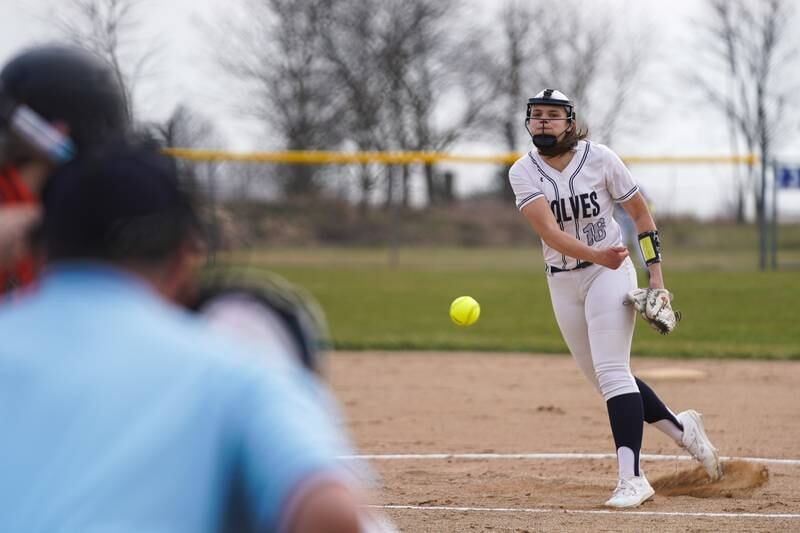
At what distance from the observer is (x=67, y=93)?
2.64 meters

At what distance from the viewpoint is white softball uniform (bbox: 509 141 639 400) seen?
6000 millimetres

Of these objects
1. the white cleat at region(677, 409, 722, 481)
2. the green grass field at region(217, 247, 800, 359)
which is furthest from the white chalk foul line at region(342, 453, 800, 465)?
the green grass field at region(217, 247, 800, 359)

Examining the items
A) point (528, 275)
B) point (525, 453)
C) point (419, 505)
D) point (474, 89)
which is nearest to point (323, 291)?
point (528, 275)

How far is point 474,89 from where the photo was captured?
42.7 metres

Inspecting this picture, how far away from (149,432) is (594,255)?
4.56m

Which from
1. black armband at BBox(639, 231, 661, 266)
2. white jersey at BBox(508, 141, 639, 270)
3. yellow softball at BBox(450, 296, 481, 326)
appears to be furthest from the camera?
yellow softball at BBox(450, 296, 481, 326)

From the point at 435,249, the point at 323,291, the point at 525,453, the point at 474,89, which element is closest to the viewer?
the point at 525,453

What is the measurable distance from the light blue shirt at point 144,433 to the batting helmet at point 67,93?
3.93ft

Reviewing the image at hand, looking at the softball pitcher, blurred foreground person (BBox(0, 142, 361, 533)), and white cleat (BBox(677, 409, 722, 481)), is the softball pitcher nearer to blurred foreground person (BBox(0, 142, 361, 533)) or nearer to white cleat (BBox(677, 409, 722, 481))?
white cleat (BBox(677, 409, 722, 481))

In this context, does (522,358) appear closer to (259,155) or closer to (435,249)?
(259,155)

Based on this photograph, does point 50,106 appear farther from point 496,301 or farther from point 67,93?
point 496,301

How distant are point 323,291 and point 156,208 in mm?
19694

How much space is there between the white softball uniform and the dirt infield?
761 mm

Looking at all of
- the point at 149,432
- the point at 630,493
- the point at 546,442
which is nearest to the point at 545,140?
the point at 630,493
